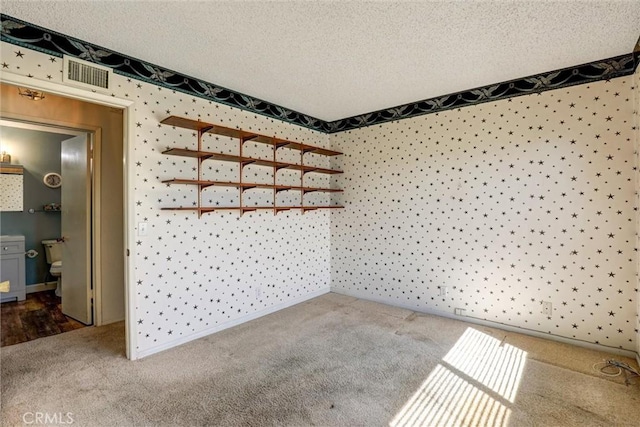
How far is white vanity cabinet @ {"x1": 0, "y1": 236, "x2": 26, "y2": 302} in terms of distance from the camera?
4070 millimetres

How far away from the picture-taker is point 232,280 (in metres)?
3.23

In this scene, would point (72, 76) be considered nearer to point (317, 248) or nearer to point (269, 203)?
point (269, 203)

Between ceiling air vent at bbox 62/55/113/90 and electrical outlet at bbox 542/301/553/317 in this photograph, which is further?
electrical outlet at bbox 542/301/553/317

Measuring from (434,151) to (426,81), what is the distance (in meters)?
0.83

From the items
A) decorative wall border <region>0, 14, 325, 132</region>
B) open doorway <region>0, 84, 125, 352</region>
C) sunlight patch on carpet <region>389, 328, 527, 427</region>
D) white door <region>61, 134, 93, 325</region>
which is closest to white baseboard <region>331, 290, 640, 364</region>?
sunlight patch on carpet <region>389, 328, 527, 427</region>

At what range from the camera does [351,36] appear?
2154 mm

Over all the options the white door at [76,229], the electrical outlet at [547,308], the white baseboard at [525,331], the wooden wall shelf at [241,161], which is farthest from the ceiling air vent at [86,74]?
the electrical outlet at [547,308]

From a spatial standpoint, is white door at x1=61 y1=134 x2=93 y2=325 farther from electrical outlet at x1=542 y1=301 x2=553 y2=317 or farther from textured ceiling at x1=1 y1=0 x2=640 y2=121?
electrical outlet at x1=542 y1=301 x2=553 y2=317

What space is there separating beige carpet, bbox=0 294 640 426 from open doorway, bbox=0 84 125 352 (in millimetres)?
425

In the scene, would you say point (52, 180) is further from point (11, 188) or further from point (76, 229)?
point (76, 229)

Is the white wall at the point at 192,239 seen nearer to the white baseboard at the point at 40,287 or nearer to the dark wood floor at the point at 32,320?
the dark wood floor at the point at 32,320

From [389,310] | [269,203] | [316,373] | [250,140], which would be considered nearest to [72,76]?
[250,140]

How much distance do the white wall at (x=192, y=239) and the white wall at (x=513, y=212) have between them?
1.21 meters

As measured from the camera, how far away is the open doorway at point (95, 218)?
3.31 metres
